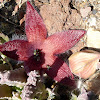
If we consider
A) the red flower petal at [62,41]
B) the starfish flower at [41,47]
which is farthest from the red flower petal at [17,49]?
the red flower petal at [62,41]

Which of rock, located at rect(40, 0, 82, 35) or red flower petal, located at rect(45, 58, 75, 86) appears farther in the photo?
rock, located at rect(40, 0, 82, 35)

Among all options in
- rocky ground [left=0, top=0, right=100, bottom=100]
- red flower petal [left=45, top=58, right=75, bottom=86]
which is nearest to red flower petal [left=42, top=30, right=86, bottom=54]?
red flower petal [left=45, top=58, right=75, bottom=86]

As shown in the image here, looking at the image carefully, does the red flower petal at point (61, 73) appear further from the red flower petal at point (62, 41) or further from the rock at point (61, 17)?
the rock at point (61, 17)

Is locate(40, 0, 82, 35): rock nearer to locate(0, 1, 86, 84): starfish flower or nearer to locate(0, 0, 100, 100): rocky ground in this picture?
locate(0, 0, 100, 100): rocky ground

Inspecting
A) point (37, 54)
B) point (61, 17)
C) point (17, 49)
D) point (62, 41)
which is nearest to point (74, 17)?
point (61, 17)

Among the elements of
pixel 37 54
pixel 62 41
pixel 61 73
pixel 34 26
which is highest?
pixel 34 26

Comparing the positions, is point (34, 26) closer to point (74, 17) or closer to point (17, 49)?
point (17, 49)

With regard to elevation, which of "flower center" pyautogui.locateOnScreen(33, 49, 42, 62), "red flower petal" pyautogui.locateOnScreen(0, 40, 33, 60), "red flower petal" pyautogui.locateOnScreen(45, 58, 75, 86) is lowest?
"red flower petal" pyautogui.locateOnScreen(45, 58, 75, 86)
